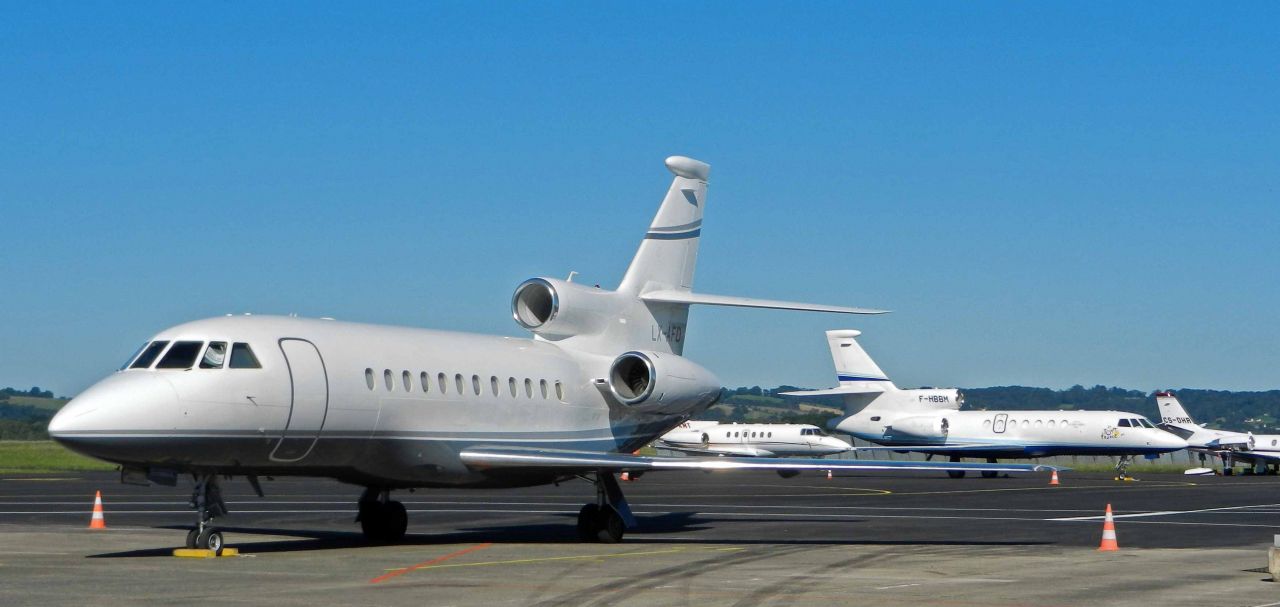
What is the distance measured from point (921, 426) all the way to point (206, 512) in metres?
50.1

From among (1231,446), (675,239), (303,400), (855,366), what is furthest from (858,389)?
(303,400)

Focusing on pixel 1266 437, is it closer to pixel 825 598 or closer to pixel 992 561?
pixel 992 561

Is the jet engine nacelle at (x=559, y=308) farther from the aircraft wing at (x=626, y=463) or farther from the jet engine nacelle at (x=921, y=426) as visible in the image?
the jet engine nacelle at (x=921, y=426)

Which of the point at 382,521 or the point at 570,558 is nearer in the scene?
the point at 570,558

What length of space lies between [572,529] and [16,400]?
522ft

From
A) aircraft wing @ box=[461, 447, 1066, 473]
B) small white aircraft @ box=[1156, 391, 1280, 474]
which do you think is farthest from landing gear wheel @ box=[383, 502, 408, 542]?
small white aircraft @ box=[1156, 391, 1280, 474]

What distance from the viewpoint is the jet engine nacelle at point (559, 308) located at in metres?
26.7

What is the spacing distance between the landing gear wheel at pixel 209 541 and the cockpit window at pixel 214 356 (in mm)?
2212

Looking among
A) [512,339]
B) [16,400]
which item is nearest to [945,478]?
A: [512,339]

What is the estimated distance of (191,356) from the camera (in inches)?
774

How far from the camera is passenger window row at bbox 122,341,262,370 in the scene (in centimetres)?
1958

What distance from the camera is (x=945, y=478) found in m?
62.1

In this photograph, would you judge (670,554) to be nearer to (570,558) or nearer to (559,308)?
(570,558)

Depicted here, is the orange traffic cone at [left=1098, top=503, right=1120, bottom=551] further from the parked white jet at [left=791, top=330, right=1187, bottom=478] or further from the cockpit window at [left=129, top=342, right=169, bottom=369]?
the parked white jet at [left=791, top=330, right=1187, bottom=478]
